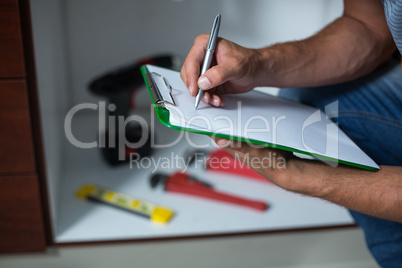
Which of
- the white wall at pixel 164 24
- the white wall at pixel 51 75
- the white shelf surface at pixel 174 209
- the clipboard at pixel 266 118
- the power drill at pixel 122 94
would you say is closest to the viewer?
the clipboard at pixel 266 118

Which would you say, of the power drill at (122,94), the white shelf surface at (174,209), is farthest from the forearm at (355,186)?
the power drill at (122,94)

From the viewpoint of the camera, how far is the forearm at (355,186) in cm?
58

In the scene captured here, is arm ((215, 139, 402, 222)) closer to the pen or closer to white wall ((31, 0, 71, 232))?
the pen

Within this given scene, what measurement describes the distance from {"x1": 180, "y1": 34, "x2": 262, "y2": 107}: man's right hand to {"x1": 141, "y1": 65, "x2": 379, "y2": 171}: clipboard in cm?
2

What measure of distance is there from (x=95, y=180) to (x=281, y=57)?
63cm

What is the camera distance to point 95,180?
3.69 feet

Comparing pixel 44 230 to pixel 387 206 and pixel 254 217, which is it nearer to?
pixel 254 217

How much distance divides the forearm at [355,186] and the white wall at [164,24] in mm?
767

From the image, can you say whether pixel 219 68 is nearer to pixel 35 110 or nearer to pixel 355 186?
pixel 355 186

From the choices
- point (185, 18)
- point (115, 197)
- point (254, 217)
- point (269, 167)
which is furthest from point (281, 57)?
point (185, 18)

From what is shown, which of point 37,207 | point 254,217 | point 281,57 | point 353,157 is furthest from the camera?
point 254,217

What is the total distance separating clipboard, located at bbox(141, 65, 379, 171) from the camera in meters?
0.51

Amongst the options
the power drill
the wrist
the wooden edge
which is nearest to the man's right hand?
the wrist

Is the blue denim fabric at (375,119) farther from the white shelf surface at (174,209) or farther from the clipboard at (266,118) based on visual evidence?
the white shelf surface at (174,209)
